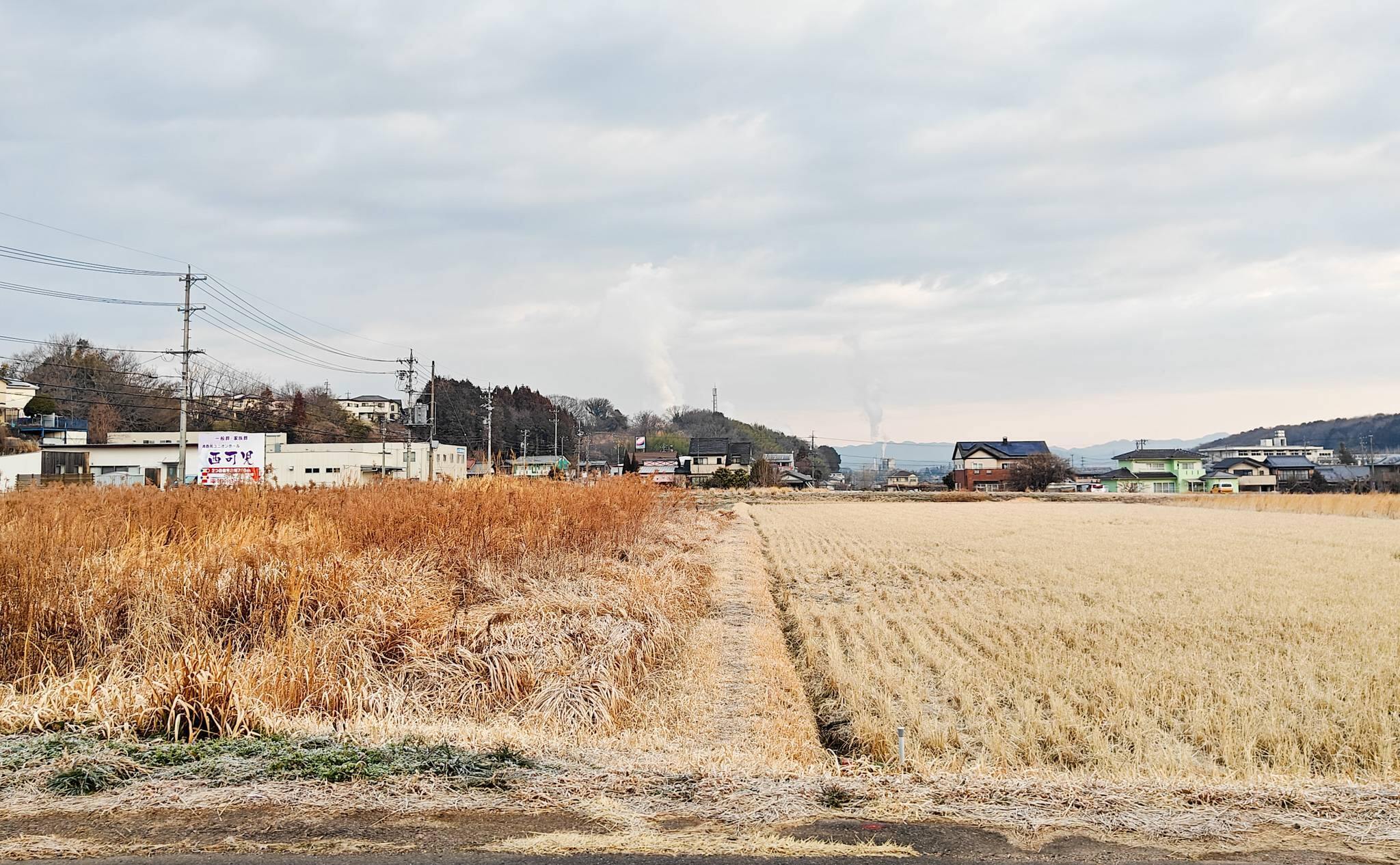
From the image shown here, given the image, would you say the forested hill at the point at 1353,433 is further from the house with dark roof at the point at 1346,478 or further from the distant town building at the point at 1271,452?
the house with dark roof at the point at 1346,478

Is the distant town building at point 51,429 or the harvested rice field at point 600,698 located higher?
the distant town building at point 51,429

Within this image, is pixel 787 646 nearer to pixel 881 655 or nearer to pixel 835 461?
pixel 881 655

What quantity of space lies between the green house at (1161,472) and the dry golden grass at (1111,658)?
255ft

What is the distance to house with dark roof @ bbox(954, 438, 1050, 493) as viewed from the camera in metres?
92.8

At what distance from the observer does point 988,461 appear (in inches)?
3789

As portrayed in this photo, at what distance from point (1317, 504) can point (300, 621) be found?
58.4m

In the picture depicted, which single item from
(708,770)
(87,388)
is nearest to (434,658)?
(708,770)

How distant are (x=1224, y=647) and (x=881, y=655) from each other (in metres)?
4.25

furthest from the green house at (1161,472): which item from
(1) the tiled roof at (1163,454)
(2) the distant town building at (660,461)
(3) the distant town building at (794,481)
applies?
(2) the distant town building at (660,461)

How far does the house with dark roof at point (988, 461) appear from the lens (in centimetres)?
9281

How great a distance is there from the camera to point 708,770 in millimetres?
4984

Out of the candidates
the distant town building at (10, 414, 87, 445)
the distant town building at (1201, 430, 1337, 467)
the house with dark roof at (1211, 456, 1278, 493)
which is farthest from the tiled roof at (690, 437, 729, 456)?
the distant town building at (1201, 430, 1337, 467)

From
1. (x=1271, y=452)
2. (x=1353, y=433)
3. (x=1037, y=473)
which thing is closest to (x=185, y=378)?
(x=1037, y=473)

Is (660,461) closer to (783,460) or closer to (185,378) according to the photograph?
(783,460)
